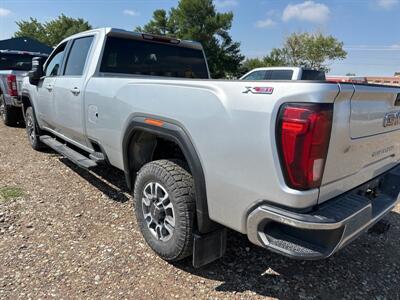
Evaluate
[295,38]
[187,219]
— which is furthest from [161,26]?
[187,219]

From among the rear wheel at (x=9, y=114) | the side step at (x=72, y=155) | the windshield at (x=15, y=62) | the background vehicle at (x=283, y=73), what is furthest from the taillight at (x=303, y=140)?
the windshield at (x=15, y=62)

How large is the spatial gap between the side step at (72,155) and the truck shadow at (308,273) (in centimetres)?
165

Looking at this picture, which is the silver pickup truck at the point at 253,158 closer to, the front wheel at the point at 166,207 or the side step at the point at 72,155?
the front wheel at the point at 166,207

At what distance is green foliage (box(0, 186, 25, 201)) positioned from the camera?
13.6ft

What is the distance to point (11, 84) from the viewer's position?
7.74 meters

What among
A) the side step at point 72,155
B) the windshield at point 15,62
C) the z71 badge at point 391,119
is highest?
the windshield at point 15,62

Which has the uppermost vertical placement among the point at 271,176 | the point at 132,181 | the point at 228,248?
the point at 271,176

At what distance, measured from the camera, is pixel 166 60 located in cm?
438

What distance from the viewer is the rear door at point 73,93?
3983 mm

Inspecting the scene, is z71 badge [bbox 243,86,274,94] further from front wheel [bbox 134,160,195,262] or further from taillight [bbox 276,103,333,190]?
front wheel [bbox 134,160,195,262]

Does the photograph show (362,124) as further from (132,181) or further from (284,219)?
(132,181)

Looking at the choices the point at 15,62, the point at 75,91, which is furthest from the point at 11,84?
the point at 75,91

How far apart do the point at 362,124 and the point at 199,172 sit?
43.0 inches

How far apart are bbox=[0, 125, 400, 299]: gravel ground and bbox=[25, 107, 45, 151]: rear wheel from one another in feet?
7.55
